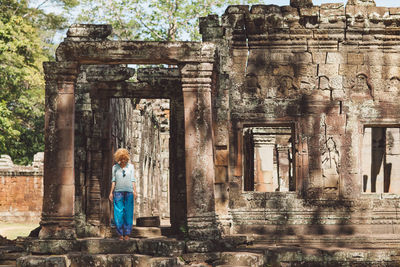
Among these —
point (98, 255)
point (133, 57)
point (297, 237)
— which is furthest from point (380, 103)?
point (98, 255)

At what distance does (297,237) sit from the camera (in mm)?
11141


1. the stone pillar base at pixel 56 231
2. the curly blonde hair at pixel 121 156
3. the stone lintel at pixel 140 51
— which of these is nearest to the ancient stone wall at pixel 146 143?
the stone lintel at pixel 140 51

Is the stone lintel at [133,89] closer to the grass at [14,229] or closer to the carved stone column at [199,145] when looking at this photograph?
the carved stone column at [199,145]

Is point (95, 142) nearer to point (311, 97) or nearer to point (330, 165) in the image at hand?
point (311, 97)

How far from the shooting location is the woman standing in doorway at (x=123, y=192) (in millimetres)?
9273

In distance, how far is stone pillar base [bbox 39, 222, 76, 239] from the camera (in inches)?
356

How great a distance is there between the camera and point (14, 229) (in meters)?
19.8

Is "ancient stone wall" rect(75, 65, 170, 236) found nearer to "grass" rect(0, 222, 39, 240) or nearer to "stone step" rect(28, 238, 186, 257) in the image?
"stone step" rect(28, 238, 186, 257)

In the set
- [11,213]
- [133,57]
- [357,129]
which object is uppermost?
[133,57]

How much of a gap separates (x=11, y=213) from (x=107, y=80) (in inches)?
480

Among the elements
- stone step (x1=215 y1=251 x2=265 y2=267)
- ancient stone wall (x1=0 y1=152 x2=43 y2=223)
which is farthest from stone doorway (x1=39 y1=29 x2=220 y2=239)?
ancient stone wall (x1=0 y1=152 x2=43 y2=223)

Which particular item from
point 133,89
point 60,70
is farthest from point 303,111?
point 60,70

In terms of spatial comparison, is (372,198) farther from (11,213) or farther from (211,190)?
(11,213)

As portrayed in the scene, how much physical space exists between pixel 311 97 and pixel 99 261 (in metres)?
5.47
